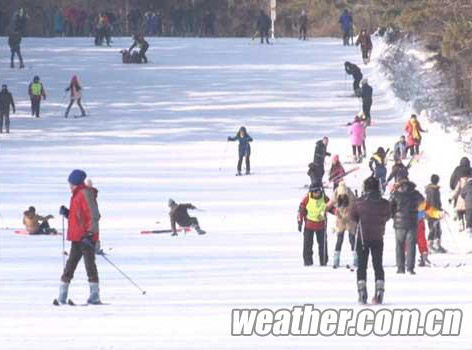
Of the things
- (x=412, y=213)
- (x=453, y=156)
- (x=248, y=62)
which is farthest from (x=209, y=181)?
(x=248, y=62)

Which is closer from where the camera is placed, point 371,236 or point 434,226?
point 371,236

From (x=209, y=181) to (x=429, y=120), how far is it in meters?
9.83

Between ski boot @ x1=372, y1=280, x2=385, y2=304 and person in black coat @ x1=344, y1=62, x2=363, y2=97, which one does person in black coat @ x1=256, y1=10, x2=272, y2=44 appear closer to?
person in black coat @ x1=344, y1=62, x2=363, y2=97

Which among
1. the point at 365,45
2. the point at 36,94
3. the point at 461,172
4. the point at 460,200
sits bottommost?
the point at 36,94

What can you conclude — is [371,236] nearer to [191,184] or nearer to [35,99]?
[191,184]

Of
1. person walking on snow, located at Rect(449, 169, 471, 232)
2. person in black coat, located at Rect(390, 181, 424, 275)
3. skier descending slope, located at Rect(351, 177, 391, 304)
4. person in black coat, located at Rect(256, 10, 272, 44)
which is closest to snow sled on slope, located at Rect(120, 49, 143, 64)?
person in black coat, located at Rect(256, 10, 272, 44)

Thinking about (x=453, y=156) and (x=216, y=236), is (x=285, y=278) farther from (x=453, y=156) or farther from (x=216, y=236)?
(x=453, y=156)

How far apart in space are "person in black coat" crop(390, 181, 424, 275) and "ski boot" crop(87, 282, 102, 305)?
4564mm

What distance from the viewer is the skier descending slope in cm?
1590

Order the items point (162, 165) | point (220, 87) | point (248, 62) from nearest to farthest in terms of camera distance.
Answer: point (162, 165) < point (220, 87) < point (248, 62)

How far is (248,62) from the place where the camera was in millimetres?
61125

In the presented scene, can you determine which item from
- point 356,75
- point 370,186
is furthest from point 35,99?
point 370,186

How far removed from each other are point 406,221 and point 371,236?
3.62m

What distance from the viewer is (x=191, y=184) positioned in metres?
35.0
